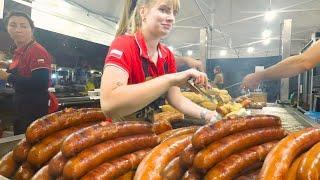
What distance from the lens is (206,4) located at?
23.0ft

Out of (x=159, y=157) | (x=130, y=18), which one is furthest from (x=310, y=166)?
(x=130, y=18)

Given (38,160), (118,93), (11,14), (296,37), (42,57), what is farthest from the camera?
(296,37)

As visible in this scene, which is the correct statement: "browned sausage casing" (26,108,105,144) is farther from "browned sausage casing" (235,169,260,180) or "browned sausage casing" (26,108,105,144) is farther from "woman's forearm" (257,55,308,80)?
"woman's forearm" (257,55,308,80)

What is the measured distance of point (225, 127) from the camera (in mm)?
1060

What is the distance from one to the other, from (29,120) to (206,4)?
4.84 meters

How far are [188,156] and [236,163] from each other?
158mm

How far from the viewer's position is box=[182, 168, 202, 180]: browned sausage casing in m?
0.98

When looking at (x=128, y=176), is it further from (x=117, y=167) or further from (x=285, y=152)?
(x=285, y=152)

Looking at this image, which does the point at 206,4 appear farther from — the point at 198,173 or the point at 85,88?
the point at 198,173

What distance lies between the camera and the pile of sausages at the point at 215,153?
38.0 inches

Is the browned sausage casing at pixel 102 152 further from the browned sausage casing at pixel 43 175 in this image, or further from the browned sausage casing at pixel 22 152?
the browned sausage casing at pixel 22 152

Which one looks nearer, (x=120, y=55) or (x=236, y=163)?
(x=236, y=163)

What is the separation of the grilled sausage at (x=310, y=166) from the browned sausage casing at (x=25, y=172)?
3.17 ft

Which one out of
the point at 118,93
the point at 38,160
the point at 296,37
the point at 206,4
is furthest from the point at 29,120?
the point at 296,37
